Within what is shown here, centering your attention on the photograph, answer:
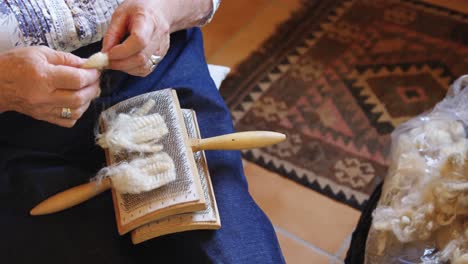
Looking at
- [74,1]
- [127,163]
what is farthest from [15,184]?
[74,1]

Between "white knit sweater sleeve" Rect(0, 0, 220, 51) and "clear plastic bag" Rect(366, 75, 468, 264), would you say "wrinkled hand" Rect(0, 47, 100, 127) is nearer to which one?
"white knit sweater sleeve" Rect(0, 0, 220, 51)

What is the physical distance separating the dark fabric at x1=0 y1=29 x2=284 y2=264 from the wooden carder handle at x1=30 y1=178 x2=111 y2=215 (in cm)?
3

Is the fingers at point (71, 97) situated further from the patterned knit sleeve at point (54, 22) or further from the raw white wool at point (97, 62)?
the patterned knit sleeve at point (54, 22)

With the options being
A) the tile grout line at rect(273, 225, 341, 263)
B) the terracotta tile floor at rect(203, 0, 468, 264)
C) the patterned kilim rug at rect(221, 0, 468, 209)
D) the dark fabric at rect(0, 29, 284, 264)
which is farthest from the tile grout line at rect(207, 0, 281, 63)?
the dark fabric at rect(0, 29, 284, 264)

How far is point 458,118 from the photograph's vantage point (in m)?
0.97

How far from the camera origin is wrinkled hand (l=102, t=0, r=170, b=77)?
803mm

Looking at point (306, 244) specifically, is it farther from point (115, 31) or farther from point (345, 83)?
point (115, 31)

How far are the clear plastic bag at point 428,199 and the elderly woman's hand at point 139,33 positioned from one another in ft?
1.53

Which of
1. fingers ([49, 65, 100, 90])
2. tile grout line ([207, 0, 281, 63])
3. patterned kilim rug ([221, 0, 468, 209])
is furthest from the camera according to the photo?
tile grout line ([207, 0, 281, 63])

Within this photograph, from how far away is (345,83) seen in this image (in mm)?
1750

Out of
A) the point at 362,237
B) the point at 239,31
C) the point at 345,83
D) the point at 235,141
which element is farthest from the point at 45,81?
the point at 239,31

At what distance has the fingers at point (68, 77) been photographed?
74cm

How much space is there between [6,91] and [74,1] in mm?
210

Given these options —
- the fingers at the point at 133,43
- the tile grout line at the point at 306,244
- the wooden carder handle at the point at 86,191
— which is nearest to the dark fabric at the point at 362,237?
the wooden carder handle at the point at 86,191
